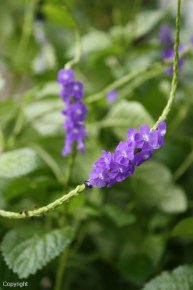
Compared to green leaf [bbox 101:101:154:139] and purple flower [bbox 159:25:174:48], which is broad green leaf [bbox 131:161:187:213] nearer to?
green leaf [bbox 101:101:154:139]

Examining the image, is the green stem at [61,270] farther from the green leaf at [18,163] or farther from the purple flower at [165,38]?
the purple flower at [165,38]

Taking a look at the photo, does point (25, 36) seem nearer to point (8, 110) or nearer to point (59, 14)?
point (59, 14)

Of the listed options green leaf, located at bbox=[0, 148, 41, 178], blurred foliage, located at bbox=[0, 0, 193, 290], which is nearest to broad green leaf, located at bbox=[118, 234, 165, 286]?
blurred foliage, located at bbox=[0, 0, 193, 290]

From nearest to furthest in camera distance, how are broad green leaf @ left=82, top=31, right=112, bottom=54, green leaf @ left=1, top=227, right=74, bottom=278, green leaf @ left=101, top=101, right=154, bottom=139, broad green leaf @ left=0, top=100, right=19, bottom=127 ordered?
green leaf @ left=1, top=227, right=74, bottom=278 < green leaf @ left=101, top=101, right=154, bottom=139 < broad green leaf @ left=0, top=100, right=19, bottom=127 < broad green leaf @ left=82, top=31, right=112, bottom=54

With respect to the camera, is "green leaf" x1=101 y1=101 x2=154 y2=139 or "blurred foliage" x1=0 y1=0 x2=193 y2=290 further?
Result: "green leaf" x1=101 y1=101 x2=154 y2=139

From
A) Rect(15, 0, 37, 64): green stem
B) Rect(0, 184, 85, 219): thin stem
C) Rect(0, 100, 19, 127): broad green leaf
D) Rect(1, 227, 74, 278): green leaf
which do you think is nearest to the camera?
Rect(0, 184, 85, 219): thin stem

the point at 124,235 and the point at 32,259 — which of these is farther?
the point at 124,235

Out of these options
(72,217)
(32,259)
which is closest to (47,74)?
(72,217)

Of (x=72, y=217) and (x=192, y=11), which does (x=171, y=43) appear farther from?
(x=192, y=11)
